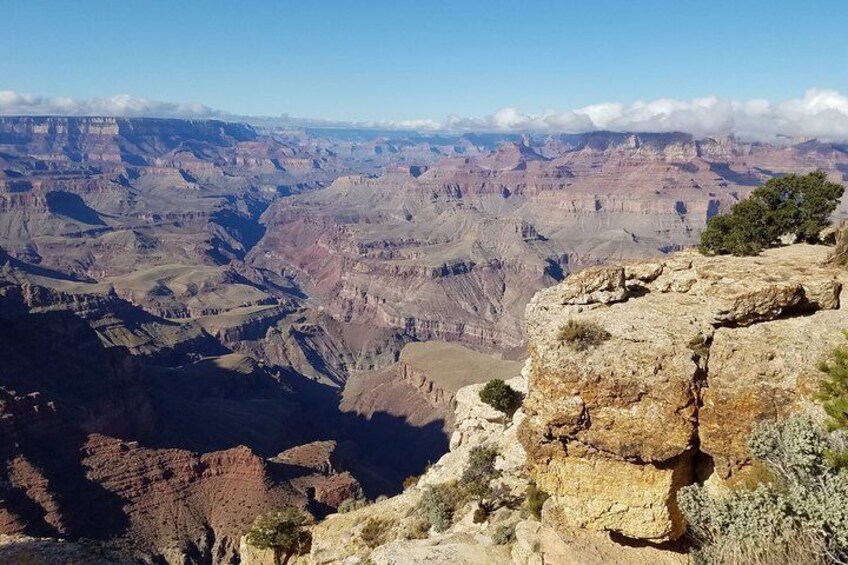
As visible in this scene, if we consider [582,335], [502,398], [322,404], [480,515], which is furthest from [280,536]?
[322,404]

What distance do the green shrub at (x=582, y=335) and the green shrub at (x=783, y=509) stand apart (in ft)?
13.7

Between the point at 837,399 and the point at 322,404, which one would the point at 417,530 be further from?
the point at 322,404

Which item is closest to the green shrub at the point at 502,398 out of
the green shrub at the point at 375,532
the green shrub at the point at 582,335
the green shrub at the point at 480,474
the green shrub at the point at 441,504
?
the green shrub at the point at 480,474

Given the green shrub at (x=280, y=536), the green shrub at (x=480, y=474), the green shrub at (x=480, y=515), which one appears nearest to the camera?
the green shrub at (x=480, y=515)

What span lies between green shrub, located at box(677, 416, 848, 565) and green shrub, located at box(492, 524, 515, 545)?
671 centimetres

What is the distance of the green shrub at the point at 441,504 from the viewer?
81.4ft

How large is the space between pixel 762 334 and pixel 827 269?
6393 millimetres

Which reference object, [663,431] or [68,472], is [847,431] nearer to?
[663,431]

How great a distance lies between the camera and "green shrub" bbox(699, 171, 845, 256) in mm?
32031

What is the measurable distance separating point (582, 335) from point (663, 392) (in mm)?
2475

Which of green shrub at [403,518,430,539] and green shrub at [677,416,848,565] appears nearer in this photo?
green shrub at [677,416,848,565]

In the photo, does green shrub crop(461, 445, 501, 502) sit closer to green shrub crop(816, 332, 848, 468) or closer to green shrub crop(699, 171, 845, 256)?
green shrub crop(816, 332, 848, 468)

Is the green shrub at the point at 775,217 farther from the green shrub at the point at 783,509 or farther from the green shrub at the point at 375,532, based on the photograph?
the green shrub at the point at 375,532

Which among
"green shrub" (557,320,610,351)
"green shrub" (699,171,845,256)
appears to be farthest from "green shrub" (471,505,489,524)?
"green shrub" (699,171,845,256)
